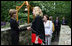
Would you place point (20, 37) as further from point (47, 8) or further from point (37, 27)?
point (47, 8)

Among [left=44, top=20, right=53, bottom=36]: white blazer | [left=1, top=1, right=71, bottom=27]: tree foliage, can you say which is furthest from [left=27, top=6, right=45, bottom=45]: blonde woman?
[left=1, top=1, right=71, bottom=27]: tree foliage

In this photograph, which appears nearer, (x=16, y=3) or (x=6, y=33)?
(x=6, y=33)

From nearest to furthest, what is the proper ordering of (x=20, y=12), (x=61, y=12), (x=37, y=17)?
(x=37, y=17)
(x=20, y=12)
(x=61, y=12)

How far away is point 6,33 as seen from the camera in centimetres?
508

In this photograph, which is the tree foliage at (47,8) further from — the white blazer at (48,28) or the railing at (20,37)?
the white blazer at (48,28)

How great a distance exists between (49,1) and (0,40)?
327 centimetres

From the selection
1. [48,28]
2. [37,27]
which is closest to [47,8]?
[48,28]

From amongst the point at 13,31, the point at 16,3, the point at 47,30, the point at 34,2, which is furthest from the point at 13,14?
the point at 16,3

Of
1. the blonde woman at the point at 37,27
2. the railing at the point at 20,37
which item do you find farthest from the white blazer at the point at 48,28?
the blonde woman at the point at 37,27

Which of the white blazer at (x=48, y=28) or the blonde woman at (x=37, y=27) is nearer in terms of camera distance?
the blonde woman at (x=37, y=27)

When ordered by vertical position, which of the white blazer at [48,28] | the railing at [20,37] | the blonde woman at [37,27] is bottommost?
the railing at [20,37]

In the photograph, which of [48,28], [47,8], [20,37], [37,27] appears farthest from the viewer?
[47,8]

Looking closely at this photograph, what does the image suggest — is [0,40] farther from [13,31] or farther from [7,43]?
[13,31]

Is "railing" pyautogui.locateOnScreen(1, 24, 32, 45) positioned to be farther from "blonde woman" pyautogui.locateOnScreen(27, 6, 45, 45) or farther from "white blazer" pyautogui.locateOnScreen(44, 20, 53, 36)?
"blonde woman" pyautogui.locateOnScreen(27, 6, 45, 45)
